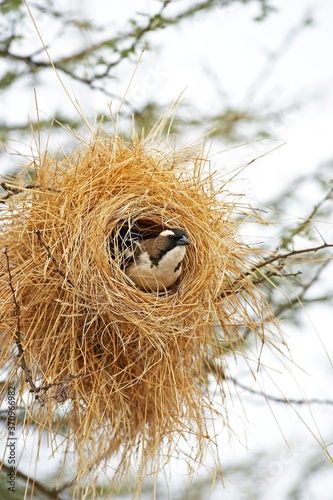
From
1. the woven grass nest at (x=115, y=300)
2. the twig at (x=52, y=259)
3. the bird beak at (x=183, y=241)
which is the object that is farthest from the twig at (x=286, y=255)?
the twig at (x=52, y=259)

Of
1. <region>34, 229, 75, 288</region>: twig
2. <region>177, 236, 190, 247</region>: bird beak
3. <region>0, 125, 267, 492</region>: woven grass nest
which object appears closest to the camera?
<region>34, 229, 75, 288</region>: twig

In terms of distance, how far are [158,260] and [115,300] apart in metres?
0.28

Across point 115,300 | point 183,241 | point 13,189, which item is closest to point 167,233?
point 183,241

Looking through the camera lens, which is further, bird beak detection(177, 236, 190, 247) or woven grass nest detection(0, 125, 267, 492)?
bird beak detection(177, 236, 190, 247)

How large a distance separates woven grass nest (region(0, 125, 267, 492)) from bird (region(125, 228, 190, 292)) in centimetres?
3

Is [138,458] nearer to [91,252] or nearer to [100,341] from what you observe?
[100,341]

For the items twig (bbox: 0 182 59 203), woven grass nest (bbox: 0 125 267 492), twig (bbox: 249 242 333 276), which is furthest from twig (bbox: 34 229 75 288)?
twig (bbox: 249 242 333 276)

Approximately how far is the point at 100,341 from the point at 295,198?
1.17 metres

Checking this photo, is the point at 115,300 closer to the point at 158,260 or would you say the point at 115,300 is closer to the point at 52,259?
the point at 52,259

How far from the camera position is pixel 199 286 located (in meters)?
1.83

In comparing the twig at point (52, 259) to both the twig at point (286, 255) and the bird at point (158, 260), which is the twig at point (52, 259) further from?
the twig at point (286, 255)

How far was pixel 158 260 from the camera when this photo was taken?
2.00 metres

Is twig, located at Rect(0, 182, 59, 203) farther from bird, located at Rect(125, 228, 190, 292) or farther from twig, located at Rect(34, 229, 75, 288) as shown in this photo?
bird, located at Rect(125, 228, 190, 292)

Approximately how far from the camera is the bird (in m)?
1.93
